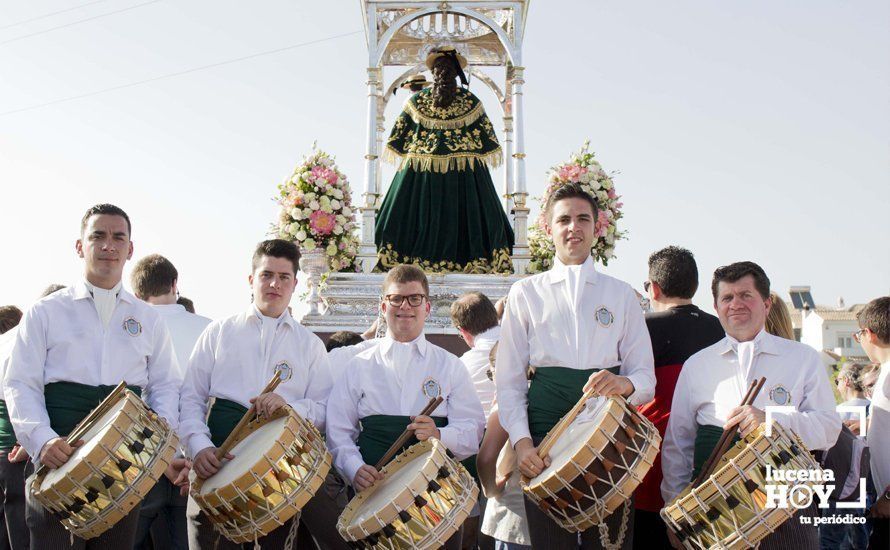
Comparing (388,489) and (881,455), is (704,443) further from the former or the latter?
(388,489)

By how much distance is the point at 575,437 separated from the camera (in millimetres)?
3674

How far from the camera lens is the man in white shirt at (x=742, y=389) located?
3832 millimetres

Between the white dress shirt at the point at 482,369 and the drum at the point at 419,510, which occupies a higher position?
the white dress shirt at the point at 482,369

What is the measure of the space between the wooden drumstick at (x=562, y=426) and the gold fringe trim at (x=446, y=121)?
7863mm

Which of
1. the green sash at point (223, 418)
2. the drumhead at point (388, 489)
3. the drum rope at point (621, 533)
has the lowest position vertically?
the drum rope at point (621, 533)

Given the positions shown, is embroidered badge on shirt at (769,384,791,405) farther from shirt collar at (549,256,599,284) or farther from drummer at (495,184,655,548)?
shirt collar at (549,256,599,284)

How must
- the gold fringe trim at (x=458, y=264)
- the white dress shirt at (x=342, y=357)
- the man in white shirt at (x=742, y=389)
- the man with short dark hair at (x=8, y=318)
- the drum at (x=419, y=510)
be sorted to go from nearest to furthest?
the drum at (x=419, y=510)
the man in white shirt at (x=742, y=389)
the white dress shirt at (x=342, y=357)
the man with short dark hair at (x=8, y=318)
the gold fringe trim at (x=458, y=264)

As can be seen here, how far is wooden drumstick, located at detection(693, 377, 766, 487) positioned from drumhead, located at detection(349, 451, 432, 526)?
1203 millimetres

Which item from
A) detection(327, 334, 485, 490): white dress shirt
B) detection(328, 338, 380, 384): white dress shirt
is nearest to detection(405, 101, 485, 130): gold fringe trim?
detection(328, 338, 380, 384): white dress shirt

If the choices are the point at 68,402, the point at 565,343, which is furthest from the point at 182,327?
the point at 565,343

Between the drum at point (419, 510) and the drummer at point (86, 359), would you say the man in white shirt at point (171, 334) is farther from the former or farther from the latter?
the drum at point (419, 510)

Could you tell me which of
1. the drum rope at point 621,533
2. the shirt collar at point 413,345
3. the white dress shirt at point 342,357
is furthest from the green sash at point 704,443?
the white dress shirt at point 342,357

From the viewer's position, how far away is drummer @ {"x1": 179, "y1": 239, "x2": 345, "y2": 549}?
435 cm

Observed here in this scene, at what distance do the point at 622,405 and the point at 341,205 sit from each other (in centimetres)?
667
